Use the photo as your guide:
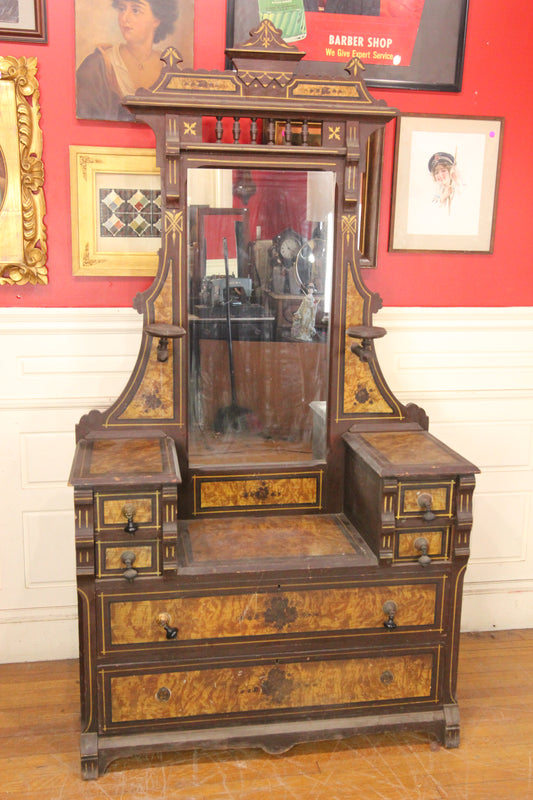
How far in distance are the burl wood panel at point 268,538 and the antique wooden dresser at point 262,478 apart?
0.01 metres

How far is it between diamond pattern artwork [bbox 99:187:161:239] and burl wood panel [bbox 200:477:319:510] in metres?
1.07

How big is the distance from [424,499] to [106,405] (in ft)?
4.62

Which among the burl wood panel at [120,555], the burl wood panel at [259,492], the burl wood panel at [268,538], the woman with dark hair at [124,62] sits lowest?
the burl wood panel at [268,538]

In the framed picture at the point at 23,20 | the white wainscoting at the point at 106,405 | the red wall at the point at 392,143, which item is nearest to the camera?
the framed picture at the point at 23,20

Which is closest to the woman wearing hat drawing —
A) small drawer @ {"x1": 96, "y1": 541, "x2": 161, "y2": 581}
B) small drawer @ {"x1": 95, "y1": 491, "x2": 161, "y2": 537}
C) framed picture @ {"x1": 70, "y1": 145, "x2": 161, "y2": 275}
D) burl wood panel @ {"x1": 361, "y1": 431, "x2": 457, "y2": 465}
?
burl wood panel @ {"x1": 361, "y1": 431, "x2": 457, "y2": 465}

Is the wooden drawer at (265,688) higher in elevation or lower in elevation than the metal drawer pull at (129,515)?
lower

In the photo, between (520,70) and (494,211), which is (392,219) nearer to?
(494,211)

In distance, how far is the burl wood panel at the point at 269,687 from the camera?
2604mm

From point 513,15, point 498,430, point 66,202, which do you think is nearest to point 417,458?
point 498,430

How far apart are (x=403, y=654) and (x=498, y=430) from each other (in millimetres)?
1292

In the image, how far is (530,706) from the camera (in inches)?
121

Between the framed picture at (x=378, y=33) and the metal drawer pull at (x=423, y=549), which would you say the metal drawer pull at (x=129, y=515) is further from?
the framed picture at (x=378, y=33)

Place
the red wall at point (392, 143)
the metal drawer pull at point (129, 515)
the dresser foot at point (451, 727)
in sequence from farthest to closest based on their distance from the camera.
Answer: the red wall at point (392, 143)
the dresser foot at point (451, 727)
the metal drawer pull at point (129, 515)

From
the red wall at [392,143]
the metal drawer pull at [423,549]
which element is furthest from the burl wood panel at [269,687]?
the red wall at [392,143]
